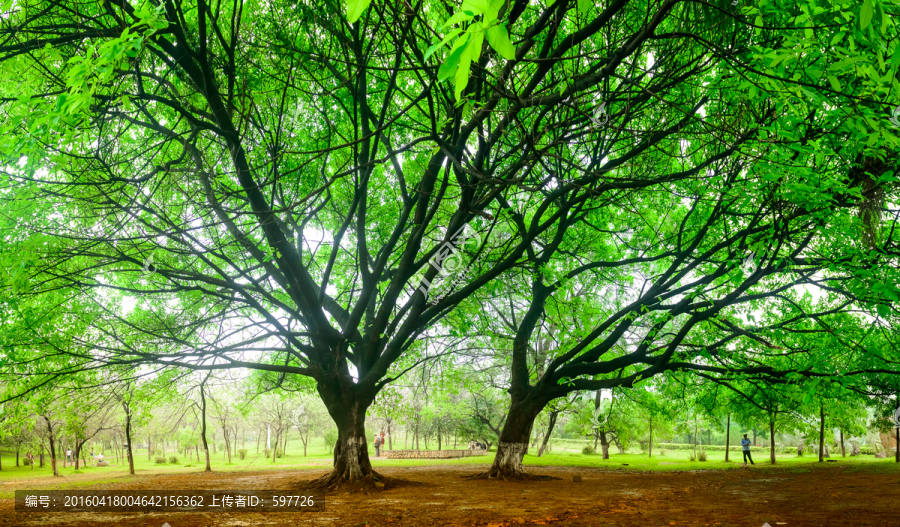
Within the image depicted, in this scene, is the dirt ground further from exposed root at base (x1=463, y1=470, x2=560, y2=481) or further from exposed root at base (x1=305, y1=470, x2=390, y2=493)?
exposed root at base (x1=463, y1=470, x2=560, y2=481)

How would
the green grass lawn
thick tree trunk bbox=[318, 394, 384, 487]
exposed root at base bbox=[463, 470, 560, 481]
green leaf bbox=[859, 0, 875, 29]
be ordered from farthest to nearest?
the green grass lawn < exposed root at base bbox=[463, 470, 560, 481] < thick tree trunk bbox=[318, 394, 384, 487] < green leaf bbox=[859, 0, 875, 29]

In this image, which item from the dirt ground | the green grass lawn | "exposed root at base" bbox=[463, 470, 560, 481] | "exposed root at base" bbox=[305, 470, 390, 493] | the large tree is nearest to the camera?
the large tree

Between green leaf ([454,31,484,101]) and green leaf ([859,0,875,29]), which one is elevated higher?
green leaf ([859,0,875,29])

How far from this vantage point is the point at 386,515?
6918mm

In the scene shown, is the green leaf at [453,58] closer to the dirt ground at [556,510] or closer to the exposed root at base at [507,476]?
the dirt ground at [556,510]

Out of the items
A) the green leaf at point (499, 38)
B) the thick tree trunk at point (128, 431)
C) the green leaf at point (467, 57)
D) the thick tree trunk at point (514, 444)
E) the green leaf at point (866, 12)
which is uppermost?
the green leaf at point (866, 12)

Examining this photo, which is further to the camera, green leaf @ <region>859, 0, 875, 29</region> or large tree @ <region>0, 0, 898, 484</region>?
large tree @ <region>0, 0, 898, 484</region>

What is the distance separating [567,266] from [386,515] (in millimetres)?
8936

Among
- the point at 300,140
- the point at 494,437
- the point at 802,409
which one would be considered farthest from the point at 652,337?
the point at 494,437

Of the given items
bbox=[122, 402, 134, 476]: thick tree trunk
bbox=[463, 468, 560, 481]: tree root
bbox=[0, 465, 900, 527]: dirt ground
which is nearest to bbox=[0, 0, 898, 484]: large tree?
bbox=[463, 468, 560, 481]: tree root

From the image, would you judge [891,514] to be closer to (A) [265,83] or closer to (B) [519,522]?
(B) [519,522]

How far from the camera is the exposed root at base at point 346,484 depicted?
1034cm

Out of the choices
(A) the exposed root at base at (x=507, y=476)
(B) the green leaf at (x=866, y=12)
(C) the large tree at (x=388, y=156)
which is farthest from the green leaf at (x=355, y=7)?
(A) the exposed root at base at (x=507, y=476)

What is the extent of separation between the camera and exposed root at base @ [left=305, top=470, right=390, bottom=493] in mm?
10344
